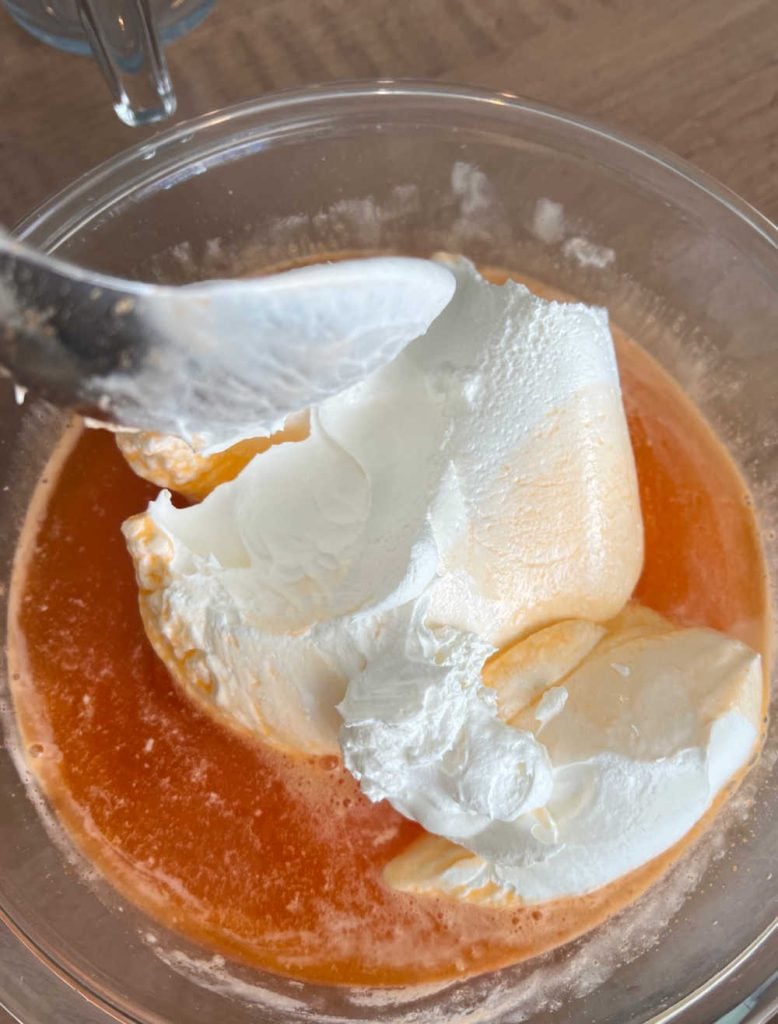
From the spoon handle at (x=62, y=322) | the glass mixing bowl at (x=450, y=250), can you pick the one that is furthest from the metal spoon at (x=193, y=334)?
the glass mixing bowl at (x=450, y=250)

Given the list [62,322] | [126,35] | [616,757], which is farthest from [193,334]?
[126,35]

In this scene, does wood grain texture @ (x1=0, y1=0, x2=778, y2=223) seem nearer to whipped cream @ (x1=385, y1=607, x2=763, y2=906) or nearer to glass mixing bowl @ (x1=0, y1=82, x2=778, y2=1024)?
glass mixing bowl @ (x1=0, y1=82, x2=778, y2=1024)

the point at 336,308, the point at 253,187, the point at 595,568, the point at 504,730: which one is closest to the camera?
the point at 336,308

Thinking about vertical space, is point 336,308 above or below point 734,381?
above

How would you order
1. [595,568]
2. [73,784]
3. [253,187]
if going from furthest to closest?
[253,187] → [73,784] → [595,568]

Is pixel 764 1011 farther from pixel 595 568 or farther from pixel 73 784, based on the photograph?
pixel 73 784

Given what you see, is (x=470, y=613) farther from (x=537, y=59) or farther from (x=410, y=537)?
(x=537, y=59)

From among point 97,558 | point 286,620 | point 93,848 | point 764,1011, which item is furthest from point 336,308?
point 764,1011
